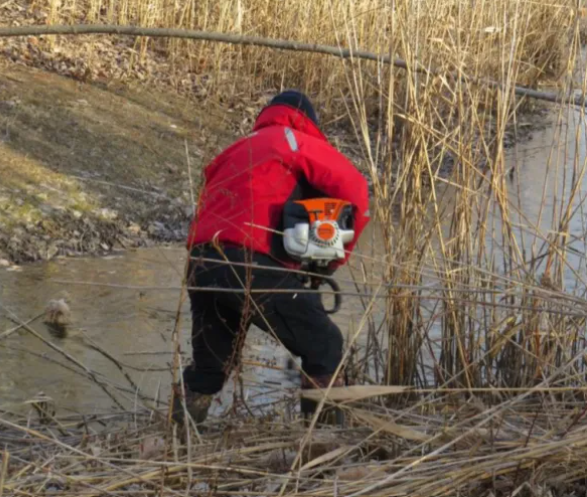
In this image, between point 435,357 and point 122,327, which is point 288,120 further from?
point 122,327

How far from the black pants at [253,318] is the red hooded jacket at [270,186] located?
71 millimetres

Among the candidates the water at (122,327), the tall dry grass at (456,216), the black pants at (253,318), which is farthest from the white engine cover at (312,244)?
the water at (122,327)

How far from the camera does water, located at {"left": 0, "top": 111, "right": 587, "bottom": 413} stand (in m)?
4.96

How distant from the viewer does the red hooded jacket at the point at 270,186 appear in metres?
4.38

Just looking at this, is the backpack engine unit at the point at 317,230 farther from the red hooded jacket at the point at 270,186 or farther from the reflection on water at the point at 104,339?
the reflection on water at the point at 104,339

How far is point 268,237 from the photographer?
441cm

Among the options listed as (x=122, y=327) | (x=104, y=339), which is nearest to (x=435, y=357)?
(x=104, y=339)

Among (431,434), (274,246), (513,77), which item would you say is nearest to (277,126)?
(274,246)

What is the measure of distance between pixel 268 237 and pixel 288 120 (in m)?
0.55

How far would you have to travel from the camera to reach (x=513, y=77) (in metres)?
4.66

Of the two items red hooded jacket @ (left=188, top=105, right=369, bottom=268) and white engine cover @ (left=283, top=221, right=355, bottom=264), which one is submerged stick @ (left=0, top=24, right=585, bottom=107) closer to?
red hooded jacket @ (left=188, top=105, right=369, bottom=268)

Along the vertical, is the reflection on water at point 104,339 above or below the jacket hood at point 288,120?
below

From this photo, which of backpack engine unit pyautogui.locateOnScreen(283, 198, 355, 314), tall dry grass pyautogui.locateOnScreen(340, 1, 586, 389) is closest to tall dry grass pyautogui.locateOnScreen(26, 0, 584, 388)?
tall dry grass pyautogui.locateOnScreen(340, 1, 586, 389)

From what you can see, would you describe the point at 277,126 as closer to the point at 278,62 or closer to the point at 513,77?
the point at 513,77
